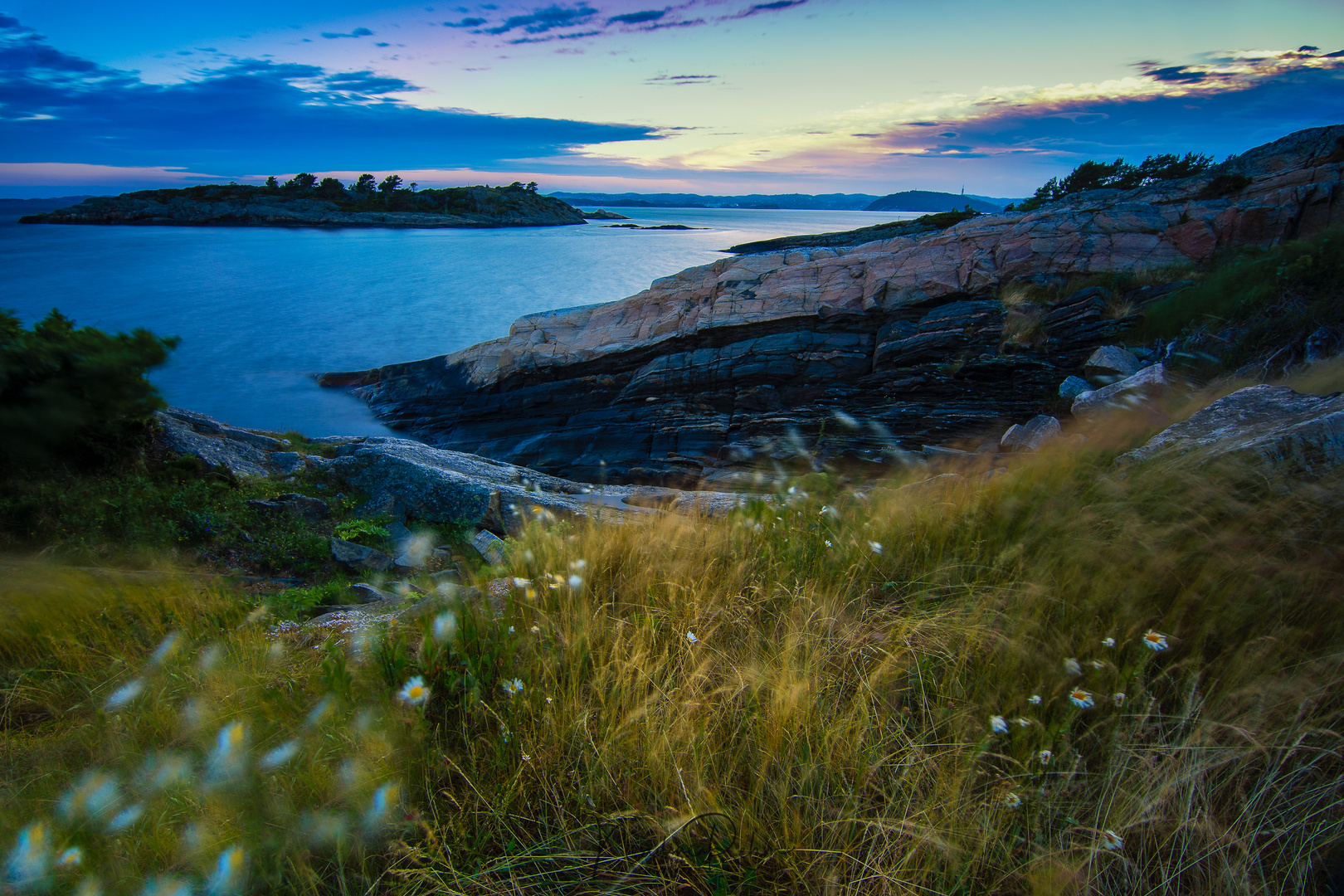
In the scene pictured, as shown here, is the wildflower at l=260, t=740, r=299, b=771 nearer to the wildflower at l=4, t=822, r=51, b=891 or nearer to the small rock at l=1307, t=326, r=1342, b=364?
the wildflower at l=4, t=822, r=51, b=891

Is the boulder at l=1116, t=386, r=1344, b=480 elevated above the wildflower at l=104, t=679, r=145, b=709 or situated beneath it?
elevated above

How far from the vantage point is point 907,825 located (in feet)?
5.34

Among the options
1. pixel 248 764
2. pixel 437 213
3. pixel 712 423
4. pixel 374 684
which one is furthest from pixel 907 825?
pixel 437 213

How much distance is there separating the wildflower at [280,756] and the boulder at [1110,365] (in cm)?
1312

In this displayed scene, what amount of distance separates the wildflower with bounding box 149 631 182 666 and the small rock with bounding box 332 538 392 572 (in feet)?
8.57

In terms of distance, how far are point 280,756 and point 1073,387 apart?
13.3 m

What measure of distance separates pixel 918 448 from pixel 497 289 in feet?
126

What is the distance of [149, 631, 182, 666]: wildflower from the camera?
2.57 m

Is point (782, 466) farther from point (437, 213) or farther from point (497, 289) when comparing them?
point (437, 213)

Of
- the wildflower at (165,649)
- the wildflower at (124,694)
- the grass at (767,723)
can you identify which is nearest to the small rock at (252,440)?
the grass at (767,723)

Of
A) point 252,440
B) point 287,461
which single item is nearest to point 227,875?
point 287,461

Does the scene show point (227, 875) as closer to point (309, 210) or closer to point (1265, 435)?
point (1265, 435)

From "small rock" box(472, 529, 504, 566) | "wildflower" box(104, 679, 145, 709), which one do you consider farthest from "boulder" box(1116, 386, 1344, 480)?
"wildflower" box(104, 679, 145, 709)

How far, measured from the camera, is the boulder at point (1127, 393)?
8.20 meters
